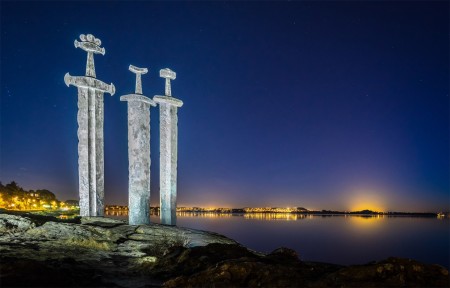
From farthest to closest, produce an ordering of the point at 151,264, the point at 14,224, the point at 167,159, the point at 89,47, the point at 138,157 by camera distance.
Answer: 1. the point at 167,159
2. the point at 138,157
3. the point at 89,47
4. the point at 14,224
5. the point at 151,264

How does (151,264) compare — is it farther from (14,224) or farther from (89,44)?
(89,44)

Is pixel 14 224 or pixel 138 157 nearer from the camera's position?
pixel 14 224

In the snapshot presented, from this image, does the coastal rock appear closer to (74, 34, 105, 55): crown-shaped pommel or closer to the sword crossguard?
the sword crossguard

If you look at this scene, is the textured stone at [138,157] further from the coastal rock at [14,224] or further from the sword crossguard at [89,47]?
the coastal rock at [14,224]

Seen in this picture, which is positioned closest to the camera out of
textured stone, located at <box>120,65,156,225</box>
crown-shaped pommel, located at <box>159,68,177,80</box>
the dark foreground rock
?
the dark foreground rock

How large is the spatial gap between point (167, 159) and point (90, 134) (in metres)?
5.54

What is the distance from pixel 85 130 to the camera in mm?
22859

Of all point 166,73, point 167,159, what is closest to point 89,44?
point 166,73

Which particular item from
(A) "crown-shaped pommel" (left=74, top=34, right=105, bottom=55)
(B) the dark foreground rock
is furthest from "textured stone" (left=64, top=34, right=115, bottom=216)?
(B) the dark foreground rock

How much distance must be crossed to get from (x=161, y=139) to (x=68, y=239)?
444 inches

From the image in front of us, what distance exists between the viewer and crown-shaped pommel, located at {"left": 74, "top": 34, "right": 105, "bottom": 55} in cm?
2319

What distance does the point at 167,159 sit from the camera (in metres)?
25.9

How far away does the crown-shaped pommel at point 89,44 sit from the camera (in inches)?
913

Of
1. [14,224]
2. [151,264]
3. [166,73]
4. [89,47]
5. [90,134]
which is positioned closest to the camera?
[151,264]
